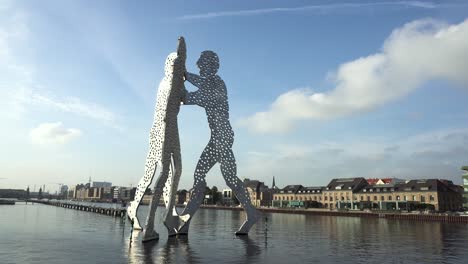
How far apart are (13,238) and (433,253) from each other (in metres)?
29.1

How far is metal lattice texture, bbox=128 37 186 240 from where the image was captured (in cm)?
2642

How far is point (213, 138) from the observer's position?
99.7 feet

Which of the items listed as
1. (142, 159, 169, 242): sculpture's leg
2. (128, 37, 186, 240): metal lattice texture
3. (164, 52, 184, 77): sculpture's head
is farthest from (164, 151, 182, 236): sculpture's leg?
(164, 52, 184, 77): sculpture's head

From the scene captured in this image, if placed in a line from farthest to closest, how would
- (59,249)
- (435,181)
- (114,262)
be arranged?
(435,181)
(59,249)
(114,262)

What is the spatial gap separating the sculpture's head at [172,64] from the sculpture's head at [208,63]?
2.65m

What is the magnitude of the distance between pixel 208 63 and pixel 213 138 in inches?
236

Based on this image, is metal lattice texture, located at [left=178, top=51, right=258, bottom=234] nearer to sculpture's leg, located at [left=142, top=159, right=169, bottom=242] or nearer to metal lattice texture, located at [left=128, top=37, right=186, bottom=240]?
metal lattice texture, located at [left=128, top=37, right=186, bottom=240]

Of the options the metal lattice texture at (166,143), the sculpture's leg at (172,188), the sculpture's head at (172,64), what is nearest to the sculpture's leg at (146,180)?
the metal lattice texture at (166,143)

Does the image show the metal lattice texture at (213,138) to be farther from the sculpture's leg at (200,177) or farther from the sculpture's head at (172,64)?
the sculpture's head at (172,64)

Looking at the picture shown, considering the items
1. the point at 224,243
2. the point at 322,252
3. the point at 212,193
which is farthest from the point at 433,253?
the point at 212,193

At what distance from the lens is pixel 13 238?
2845cm

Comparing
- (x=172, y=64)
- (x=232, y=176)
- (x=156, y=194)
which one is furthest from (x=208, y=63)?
(x=156, y=194)

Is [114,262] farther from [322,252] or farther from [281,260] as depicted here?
[322,252]

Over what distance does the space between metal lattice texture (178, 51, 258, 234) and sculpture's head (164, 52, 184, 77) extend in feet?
6.35
